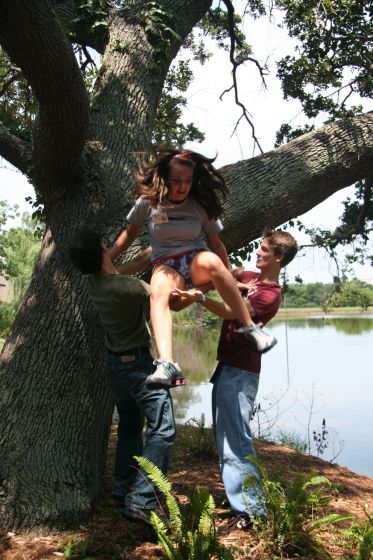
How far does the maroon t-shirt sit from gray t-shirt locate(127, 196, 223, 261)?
0.50 m

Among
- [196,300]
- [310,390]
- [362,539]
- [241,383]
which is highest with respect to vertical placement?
[196,300]

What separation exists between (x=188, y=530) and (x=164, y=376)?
93 cm

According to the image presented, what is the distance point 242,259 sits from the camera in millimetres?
6254

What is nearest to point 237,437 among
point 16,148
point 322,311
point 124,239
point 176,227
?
point 176,227

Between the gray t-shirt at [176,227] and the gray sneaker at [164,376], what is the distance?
0.85 metres

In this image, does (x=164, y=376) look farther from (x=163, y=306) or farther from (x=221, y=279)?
(x=221, y=279)

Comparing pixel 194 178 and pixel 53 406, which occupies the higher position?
pixel 194 178

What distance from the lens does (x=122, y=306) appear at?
3.67m

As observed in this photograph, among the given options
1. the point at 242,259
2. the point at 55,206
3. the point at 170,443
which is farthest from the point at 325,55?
the point at 170,443

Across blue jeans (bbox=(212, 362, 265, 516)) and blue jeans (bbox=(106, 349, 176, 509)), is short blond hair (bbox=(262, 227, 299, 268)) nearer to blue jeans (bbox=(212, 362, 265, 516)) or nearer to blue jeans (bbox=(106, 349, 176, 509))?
blue jeans (bbox=(212, 362, 265, 516))

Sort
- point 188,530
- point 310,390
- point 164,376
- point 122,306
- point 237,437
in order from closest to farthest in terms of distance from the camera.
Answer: point 164,376, point 188,530, point 122,306, point 237,437, point 310,390

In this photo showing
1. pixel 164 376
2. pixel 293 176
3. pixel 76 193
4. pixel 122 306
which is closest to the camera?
pixel 164 376

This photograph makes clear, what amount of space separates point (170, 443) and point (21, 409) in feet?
3.93

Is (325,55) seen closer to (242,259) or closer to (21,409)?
(242,259)
